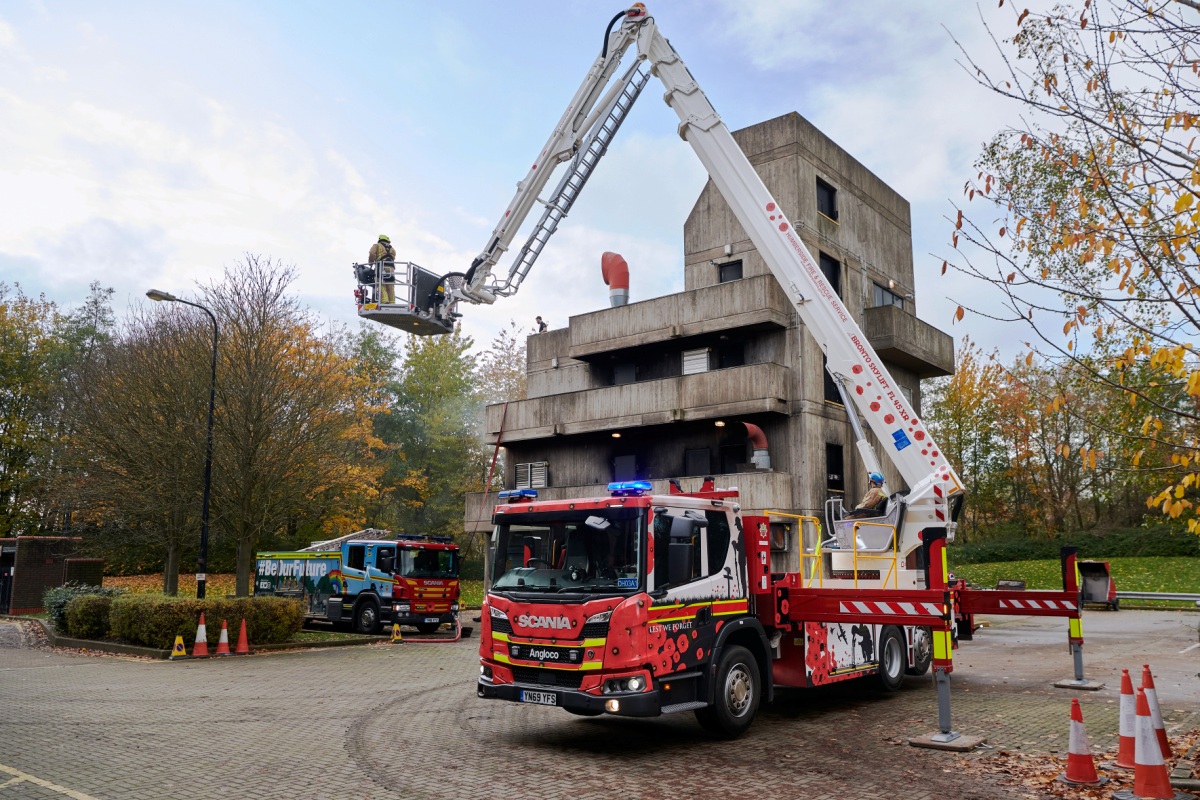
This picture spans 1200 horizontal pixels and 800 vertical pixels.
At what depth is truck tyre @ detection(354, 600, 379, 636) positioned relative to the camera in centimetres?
2355

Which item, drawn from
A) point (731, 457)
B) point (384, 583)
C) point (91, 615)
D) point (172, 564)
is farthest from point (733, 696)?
point (172, 564)

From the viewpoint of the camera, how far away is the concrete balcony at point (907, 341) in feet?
91.3

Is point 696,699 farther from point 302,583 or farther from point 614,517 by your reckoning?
point 302,583

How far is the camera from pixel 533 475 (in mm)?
31734

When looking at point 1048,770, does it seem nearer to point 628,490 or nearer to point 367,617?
point 628,490

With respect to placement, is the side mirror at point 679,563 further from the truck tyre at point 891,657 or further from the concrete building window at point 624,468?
the concrete building window at point 624,468

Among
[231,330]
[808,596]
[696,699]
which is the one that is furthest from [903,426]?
[231,330]

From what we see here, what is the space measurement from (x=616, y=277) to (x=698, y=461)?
772cm

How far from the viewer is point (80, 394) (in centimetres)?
3070

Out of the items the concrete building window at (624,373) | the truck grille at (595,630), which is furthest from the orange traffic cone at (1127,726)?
the concrete building window at (624,373)

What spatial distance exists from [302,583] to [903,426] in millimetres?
19270

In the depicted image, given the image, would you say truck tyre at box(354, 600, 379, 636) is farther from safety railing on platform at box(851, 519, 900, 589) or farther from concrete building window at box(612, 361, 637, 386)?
Answer: safety railing on platform at box(851, 519, 900, 589)

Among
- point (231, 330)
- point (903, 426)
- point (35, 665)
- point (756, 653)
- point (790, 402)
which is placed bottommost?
point (35, 665)

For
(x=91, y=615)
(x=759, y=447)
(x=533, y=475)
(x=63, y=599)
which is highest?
(x=759, y=447)
